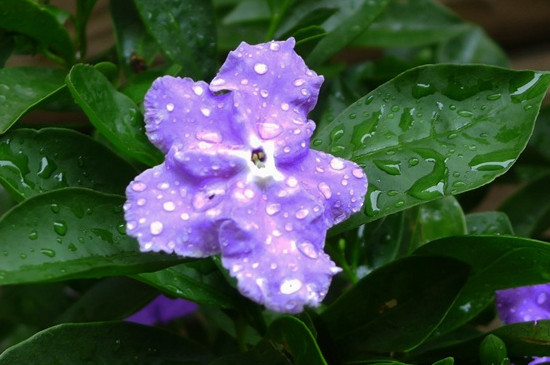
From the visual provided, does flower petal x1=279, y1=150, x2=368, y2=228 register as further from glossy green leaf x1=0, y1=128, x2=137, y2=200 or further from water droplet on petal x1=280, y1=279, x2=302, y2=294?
glossy green leaf x1=0, y1=128, x2=137, y2=200

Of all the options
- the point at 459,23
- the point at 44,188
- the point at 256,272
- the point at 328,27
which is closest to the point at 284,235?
the point at 256,272

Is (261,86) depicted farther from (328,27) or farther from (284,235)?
(328,27)

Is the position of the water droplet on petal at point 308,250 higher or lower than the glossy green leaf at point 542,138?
higher

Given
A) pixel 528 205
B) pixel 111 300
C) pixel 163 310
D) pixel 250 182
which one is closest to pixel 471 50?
pixel 528 205

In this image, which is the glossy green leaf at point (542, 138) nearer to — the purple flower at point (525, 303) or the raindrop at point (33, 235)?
the purple flower at point (525, 303)

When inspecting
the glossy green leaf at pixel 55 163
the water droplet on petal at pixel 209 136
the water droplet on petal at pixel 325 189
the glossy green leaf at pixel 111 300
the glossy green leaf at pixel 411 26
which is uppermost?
the water droplet on petal at pixel 209 136

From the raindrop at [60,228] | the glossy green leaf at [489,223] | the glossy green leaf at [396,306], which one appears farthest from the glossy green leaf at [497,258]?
the raindrop at [60,228]
